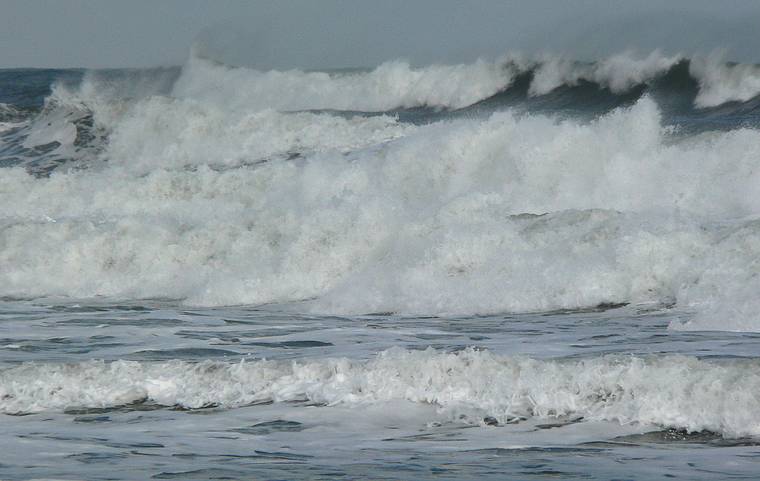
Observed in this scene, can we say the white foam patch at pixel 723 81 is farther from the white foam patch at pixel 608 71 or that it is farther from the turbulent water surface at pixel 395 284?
the white foam patch at pixel 608 71

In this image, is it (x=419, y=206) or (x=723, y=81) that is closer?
(x=419, y=206)

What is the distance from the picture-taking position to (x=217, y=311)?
46.8ft

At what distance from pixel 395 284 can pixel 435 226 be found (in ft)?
6.25

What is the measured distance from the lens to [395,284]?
14.5 m

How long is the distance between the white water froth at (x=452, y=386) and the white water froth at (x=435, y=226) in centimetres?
305

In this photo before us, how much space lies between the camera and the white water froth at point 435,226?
13.6m

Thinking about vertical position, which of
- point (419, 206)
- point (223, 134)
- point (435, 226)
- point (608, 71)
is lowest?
point (435, 226)

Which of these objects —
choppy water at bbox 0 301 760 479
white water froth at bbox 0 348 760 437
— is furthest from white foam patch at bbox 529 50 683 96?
white water froth at bbox 0 348 760 437

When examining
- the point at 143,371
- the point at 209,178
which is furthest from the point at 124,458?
the point at 209,178

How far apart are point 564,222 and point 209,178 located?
27.5ft

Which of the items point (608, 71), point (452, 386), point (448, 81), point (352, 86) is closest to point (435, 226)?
point (452, 386)

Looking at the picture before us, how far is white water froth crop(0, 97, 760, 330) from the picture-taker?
1360 cm

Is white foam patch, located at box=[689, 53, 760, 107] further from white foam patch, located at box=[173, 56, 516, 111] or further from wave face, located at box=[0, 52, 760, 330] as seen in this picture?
white foam patch, located at box=[173, 56, 516, 111]

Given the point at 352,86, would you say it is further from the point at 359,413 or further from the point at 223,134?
the point at 359,413
